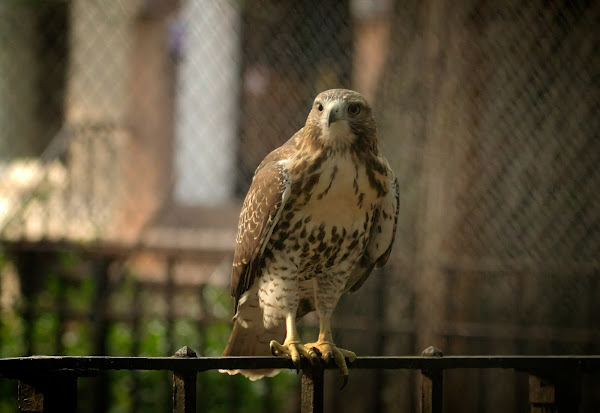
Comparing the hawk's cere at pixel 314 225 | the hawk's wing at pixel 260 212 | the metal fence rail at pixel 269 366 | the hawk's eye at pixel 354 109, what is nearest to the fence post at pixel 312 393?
the metal fence rail at pixel 269 366

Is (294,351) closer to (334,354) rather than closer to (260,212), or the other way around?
(334,354)

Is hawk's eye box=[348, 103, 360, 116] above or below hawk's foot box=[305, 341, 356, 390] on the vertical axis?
above

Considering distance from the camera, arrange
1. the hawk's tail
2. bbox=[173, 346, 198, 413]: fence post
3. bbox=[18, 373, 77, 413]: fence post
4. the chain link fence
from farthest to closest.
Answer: the chain link fence < the hawk's tail < bbox=[173, 346, 198, 413]: fence post < bbox=[18, 373, 77, 413]: fence post

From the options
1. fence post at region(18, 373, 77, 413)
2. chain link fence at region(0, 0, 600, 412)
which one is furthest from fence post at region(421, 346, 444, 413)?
chain link fence at region(0, 0, 600, 412)

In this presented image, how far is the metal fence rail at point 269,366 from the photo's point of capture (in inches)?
57.5

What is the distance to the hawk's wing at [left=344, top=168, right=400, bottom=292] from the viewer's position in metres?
2.35

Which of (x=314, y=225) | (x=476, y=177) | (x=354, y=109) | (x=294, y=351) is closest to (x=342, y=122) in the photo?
(x=354, y=109)

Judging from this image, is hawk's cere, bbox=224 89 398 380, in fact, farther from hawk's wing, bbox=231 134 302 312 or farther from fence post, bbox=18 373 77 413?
fence post, bbox=18 373 77 413

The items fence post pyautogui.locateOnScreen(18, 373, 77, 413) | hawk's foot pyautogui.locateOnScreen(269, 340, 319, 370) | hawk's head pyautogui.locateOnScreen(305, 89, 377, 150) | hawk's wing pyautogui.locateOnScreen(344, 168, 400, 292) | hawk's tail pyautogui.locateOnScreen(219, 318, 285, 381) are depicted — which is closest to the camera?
fence post pyautogui.locateOnScreen(18, 373, 77, 413)

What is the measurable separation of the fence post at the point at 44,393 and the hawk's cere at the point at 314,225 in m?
0.80

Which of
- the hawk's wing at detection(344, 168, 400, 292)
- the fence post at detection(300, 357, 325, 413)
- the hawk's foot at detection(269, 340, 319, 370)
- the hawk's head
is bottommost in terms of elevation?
the fence post at detection(300, 357, 325, 413)

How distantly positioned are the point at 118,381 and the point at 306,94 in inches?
103

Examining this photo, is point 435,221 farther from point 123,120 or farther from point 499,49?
point 123,120

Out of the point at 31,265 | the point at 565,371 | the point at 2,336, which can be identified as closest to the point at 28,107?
the point at 31,265
